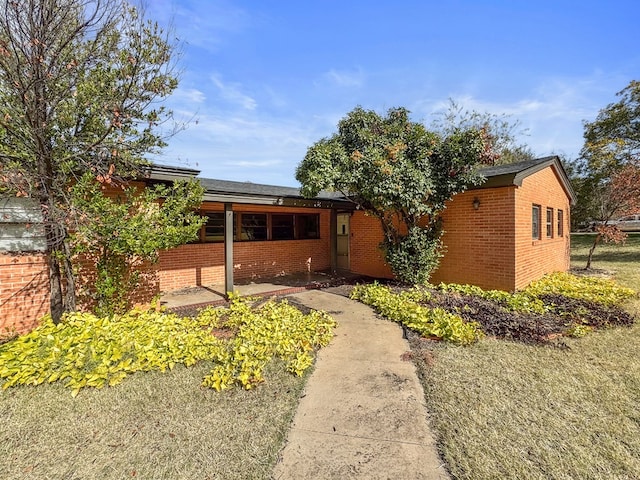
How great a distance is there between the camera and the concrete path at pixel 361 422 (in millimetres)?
2332

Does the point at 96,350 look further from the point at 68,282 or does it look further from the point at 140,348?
the point at 68,282

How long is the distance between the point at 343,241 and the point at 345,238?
196 mm

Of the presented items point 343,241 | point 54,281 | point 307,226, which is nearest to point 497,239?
point 343,241

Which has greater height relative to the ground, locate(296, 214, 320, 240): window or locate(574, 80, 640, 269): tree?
locate(574, 80, 640, 269): tree

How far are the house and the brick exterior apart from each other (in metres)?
0.02

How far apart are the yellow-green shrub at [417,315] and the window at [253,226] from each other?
4.43 m

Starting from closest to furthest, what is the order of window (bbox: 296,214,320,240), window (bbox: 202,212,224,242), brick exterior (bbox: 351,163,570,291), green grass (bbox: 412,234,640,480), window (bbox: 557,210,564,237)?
1. green grass (bbox: 412,234,640,480)
2. brick exterior (bbox: 351,163,570,291)
3. window (bbox: 202,212,224,242)
4. window (bbox: 557,210,564,237)
5. window (bbox: 296,214,320,240)

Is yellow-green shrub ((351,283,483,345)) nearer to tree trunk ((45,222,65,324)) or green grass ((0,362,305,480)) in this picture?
green grass ((0,362,305,480))

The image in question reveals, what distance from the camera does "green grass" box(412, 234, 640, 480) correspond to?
2311 mm

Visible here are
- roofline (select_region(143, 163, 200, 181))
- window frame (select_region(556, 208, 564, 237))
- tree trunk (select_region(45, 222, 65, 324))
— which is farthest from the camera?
window frame (select_region(556, 208, 564, 237))

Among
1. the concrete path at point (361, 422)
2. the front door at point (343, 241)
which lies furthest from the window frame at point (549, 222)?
the concrete path at point (361, 422)

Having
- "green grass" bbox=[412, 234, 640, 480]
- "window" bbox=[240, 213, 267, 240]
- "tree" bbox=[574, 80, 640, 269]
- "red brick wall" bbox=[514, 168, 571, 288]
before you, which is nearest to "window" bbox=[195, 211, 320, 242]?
"window" bbox=[240, 213, 267, 240]

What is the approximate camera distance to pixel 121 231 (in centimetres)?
468

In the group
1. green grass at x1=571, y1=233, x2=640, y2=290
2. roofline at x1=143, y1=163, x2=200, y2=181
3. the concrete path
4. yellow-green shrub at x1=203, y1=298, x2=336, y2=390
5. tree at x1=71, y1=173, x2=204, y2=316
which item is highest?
roofline at x1=143, y1=163, x2=200, y2=181
